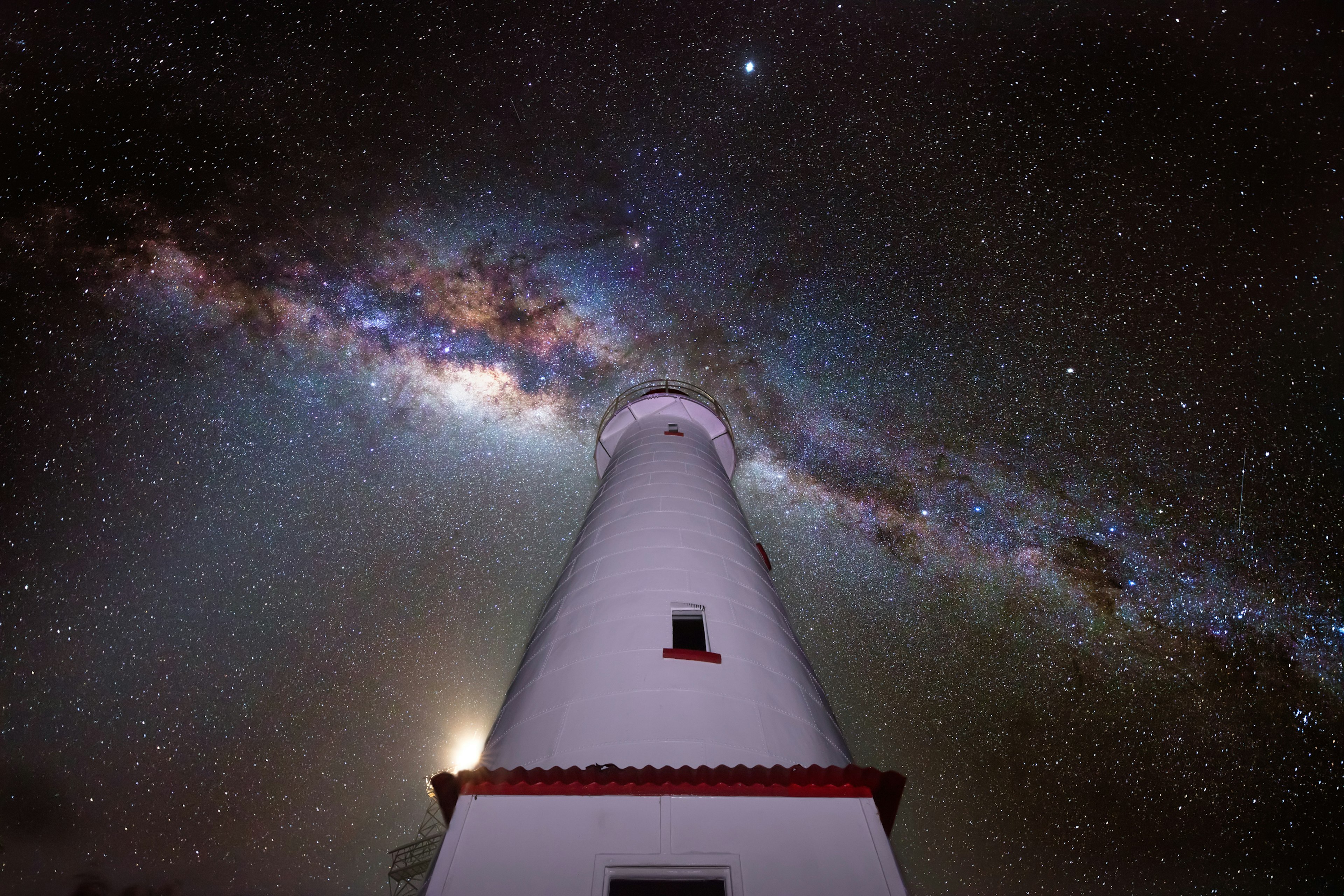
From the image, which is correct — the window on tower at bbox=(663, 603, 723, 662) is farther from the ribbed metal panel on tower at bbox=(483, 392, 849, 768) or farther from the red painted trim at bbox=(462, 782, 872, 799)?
the red painted trim at bbox=(462, 782, 872, 799)

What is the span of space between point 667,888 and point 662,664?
6.36 feet

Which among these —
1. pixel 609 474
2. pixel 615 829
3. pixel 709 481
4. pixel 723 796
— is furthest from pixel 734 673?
pixel 609 474

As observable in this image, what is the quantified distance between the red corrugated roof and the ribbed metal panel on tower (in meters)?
0.44

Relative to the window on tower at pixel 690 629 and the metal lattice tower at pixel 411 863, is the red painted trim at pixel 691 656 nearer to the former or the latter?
the window on tower at pixel 690 629

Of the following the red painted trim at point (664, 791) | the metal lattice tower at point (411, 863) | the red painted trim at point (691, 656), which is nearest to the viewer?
the red painted trim at point (664, 791)

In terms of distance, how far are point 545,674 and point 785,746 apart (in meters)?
2.38

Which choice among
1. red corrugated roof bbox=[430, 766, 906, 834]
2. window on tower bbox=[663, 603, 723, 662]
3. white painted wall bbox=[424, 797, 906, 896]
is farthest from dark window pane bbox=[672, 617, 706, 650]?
white painted wall bbox=[424, 797, 906, 896]

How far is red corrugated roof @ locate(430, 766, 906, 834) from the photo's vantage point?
13.9ft

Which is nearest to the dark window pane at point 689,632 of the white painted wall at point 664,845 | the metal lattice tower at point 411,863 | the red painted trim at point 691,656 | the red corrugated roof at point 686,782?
the red painted trim at point 691,656

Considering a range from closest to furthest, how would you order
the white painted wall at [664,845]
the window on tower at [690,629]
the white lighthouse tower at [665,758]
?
the white painted wall at [664,845]
the white lighthouse tower at [665,758]
the window on tower at [690,629]

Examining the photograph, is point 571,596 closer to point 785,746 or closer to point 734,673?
point 734,673

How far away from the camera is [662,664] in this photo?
19.3ft

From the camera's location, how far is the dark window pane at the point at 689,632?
660cm

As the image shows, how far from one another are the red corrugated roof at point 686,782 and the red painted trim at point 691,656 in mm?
1570
